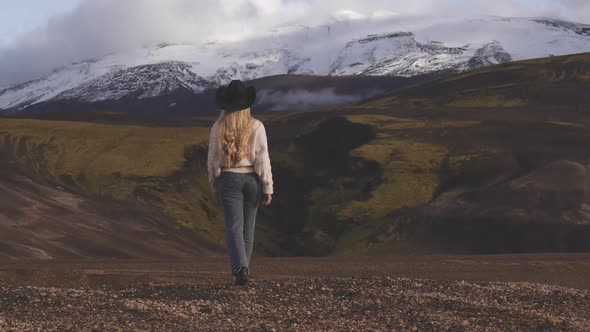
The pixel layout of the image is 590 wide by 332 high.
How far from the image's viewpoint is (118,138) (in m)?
140

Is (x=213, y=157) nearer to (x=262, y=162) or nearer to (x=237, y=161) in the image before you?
(x=237, y=161)

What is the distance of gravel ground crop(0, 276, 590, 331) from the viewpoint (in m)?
13.1

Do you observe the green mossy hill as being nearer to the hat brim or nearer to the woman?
the woman

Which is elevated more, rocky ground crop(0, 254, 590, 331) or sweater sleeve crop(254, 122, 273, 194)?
sweater sleeve crop(254, 122, 273, 194)

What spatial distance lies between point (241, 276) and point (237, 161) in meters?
1.67

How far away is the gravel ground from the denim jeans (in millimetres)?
535

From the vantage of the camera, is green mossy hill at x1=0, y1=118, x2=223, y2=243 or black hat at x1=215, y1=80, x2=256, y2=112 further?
green mossy hill at x1=0, y1=118, x2=223, y2=243

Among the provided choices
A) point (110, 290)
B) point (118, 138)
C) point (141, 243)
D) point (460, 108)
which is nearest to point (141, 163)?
point (118, 138)

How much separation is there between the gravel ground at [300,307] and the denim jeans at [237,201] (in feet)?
1.75

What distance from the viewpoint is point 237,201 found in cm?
1542

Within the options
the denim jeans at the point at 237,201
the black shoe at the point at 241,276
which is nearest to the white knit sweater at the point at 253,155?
the denim jeans at the point at 237,201

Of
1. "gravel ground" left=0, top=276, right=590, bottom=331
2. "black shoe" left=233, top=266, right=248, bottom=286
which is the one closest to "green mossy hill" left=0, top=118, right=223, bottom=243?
"gravel ground" left=0, top=276, right=590, bottom=331

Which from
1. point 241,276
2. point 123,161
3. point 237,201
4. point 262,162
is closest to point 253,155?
point 262,162

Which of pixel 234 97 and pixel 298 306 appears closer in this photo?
pixel 298 306
